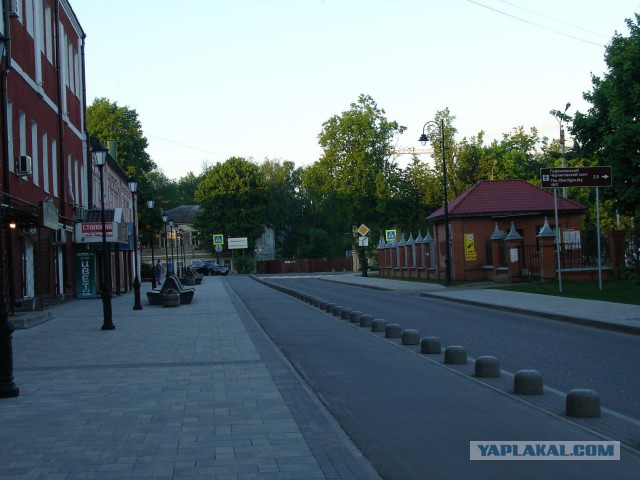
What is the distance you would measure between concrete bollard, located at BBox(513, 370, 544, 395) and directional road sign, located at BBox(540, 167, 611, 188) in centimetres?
1805

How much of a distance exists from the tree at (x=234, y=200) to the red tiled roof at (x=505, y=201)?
159 feet

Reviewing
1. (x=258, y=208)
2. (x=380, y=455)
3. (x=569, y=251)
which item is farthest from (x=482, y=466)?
(x=258, y=208)

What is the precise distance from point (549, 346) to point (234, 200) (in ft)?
264

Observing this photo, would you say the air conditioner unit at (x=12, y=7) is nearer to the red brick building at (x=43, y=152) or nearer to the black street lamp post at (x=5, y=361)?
the red brick building at (x=43, y=152)

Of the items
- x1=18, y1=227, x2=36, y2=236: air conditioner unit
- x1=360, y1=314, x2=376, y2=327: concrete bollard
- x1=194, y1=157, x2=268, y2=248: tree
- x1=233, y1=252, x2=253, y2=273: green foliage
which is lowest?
x1=360, y1=314, x2=376, y2=327: concrete bollard

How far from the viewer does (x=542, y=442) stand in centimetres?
647

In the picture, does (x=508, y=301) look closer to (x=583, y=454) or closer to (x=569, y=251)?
(x=569, y=251)

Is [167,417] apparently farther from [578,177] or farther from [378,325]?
[578,177]

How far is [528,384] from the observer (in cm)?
859

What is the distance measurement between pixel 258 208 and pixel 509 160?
3170cm

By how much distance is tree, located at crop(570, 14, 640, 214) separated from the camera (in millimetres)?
27594

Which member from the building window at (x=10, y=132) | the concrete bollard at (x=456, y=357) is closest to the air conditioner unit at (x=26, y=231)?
the building window at (x=10, y=132)

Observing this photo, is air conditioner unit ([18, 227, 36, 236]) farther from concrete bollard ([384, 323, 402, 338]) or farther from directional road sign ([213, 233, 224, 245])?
directional road sign ([213, 233, 224, 245])

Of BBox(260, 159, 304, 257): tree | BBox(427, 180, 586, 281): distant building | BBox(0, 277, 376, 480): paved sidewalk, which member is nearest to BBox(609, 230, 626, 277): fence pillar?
BBox(427, 180, 586, 281): distant building
